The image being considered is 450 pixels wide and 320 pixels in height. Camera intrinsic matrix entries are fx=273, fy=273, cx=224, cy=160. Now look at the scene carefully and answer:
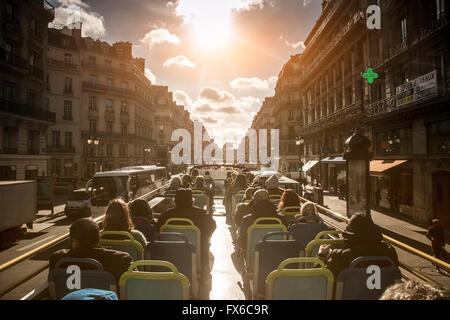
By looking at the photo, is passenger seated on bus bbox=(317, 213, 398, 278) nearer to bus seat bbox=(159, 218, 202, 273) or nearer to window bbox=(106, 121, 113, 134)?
bus seat bbox=(159, 218, 202, 273)

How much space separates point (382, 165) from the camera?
19641mm

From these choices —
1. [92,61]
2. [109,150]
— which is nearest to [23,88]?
[109,150]

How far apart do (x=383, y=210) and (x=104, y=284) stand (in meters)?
22.4

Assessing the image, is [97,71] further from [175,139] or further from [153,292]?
[153,292]

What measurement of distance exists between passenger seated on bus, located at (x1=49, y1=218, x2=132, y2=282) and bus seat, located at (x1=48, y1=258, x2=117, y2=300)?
Answer: 0.09m

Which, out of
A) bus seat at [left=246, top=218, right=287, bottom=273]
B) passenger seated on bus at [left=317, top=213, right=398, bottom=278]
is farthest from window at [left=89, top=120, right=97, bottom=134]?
passenger seated on bus at [left=317, top=213, right=398, bottom=278]

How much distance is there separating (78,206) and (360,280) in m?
17.8

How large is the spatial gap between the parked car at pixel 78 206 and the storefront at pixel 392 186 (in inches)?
771

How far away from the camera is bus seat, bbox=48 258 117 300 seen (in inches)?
120

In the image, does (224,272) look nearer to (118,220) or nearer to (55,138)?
(118,220)

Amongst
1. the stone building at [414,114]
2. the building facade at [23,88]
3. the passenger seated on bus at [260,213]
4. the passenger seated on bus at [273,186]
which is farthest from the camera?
the building facade at [23,88]

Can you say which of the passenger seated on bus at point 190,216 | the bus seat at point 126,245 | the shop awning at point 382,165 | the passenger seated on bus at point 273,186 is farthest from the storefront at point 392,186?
the bus seat at point 126,245

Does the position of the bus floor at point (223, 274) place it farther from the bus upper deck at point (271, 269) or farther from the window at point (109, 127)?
the window at point (109, 127)

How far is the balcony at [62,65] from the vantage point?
141ft
